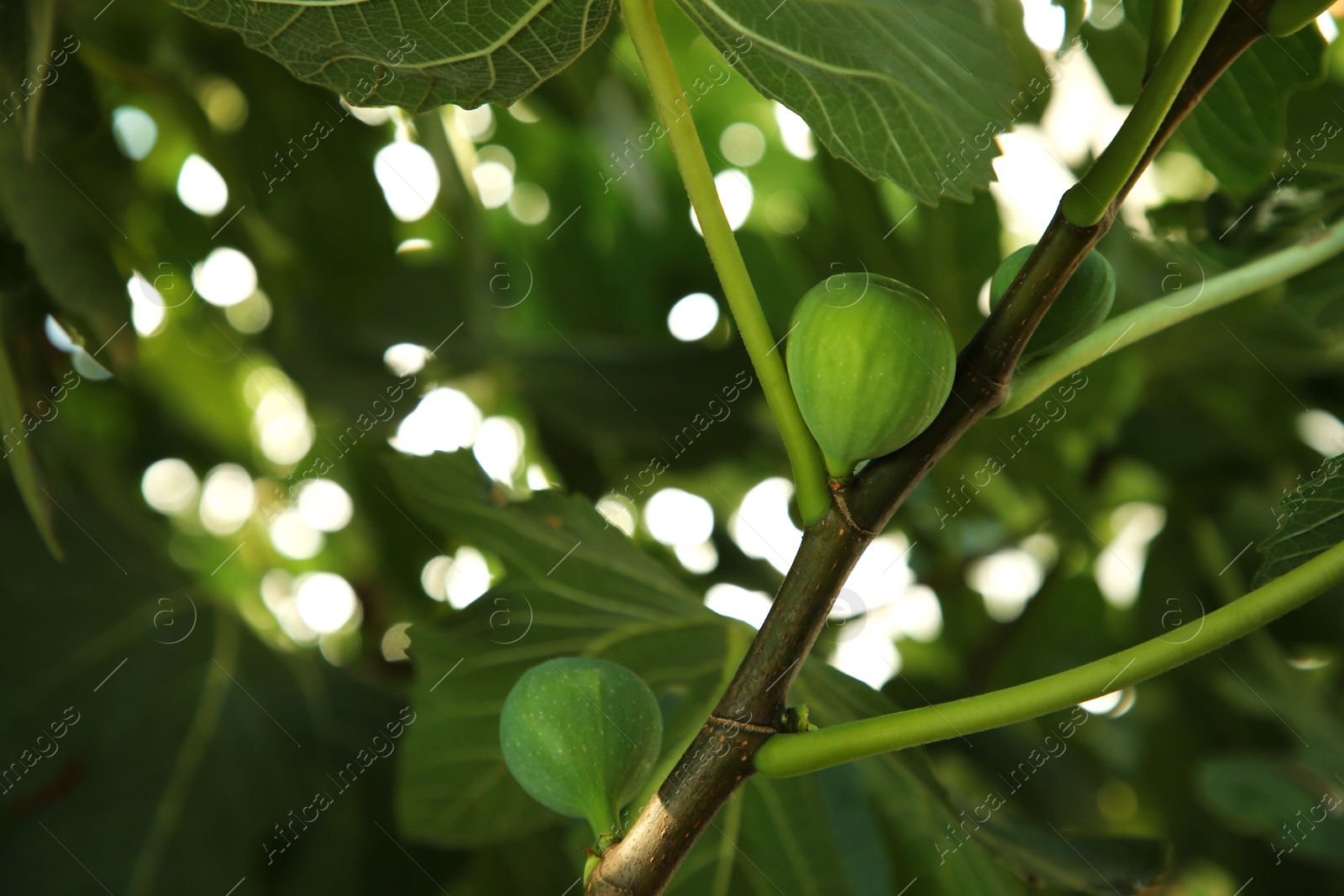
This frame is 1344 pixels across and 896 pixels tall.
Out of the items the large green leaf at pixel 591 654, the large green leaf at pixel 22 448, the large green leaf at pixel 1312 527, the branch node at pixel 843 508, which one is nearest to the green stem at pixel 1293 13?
the large green leaf at pixel 1312 527

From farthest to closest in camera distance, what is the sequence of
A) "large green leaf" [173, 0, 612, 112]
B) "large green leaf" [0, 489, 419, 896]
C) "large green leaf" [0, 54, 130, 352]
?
"large green leaf" [0, 489, 419, 896]
"large green leaf" [0, 54, 130, 352]
"large green leaf" [173, 0, 612, 112]

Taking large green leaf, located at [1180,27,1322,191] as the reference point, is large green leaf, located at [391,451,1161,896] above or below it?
below

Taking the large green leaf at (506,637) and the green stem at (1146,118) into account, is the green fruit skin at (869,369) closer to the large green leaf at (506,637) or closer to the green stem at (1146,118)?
the green stem at (1146,118)

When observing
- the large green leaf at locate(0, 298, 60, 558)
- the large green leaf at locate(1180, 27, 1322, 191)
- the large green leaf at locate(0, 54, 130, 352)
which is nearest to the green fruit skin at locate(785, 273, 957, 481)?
the large green leaf at locate(1180, 27, 1322, 191)

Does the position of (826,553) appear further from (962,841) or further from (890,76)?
(962,841)

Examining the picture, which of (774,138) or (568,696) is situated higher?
(774,138)

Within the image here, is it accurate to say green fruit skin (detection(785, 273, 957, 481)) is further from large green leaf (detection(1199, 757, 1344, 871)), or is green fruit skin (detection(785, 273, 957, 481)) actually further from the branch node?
large green leaf (detection(1199, 757, 1344, 871))

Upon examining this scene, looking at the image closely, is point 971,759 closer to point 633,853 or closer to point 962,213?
point 962,213

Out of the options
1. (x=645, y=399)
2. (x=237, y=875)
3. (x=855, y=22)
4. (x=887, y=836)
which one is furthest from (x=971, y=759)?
(x=855, y=22)
